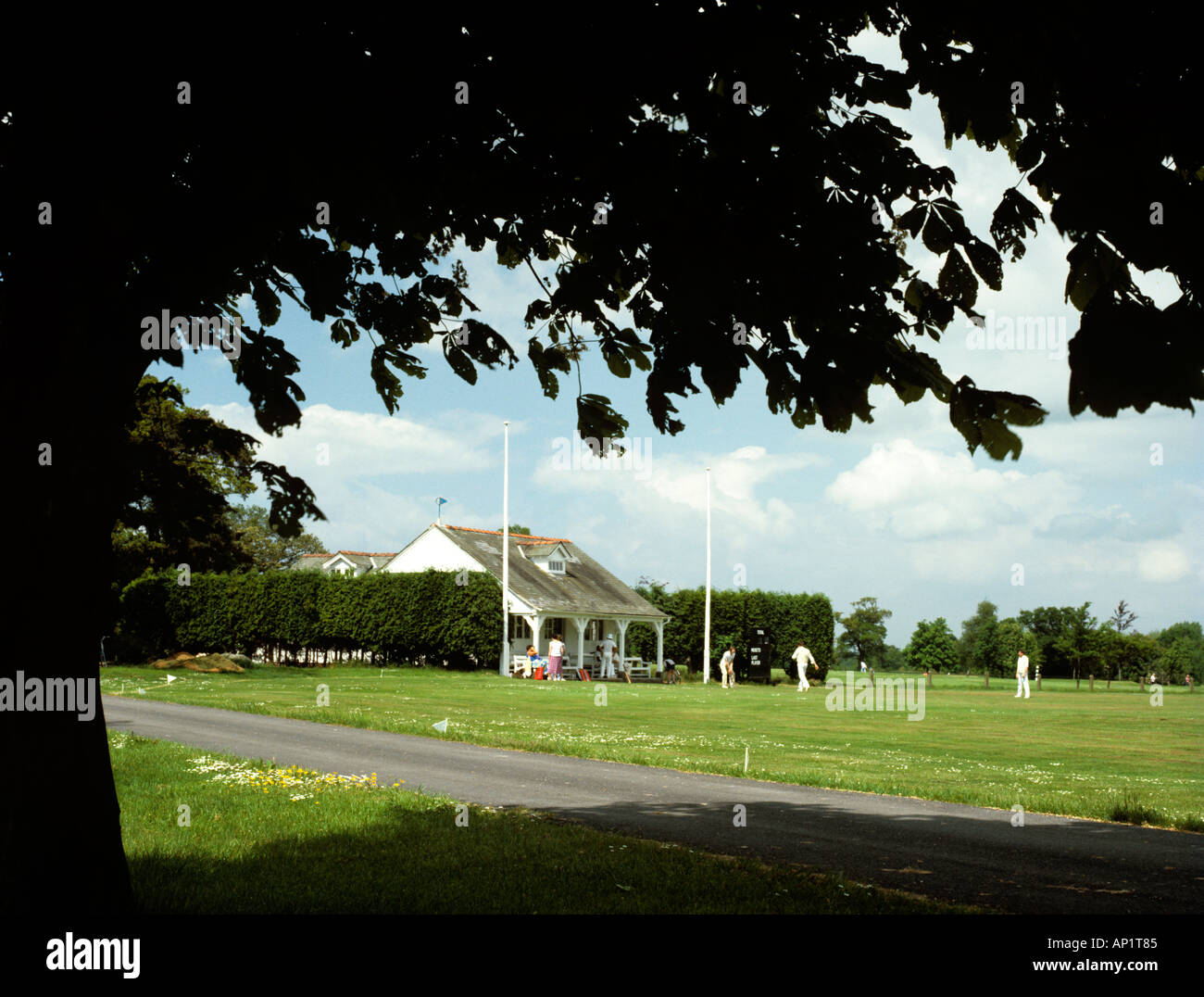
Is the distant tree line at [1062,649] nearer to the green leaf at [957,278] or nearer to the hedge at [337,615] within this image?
the hedge at [337,615]

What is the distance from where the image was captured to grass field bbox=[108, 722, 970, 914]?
221 inches

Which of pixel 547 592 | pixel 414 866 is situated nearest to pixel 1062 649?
pixel 547 592

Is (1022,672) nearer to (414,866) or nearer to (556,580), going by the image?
(556,580)

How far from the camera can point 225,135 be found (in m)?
4.54

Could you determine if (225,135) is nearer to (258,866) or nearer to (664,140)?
(664,140)

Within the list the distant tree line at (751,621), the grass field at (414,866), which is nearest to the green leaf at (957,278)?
the grass field at (414,866)

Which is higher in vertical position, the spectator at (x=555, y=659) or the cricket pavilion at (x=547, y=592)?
the cricket pavilion at (x=547, y=592)

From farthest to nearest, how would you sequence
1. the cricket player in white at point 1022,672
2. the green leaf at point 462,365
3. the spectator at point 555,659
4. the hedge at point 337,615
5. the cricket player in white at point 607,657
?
the cricket player in white at point 607,657
the hedge at point 337,615
the spectator at point 555,659
the cricket player in white at point 1022,672
the green leaf at point 462,365

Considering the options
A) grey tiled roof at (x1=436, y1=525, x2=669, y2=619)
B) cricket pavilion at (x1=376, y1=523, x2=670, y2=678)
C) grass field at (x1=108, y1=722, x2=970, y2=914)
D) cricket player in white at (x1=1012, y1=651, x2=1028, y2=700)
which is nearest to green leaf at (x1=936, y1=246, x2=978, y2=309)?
grass field at (x1=108, y1=722, x2=970, y2=914)

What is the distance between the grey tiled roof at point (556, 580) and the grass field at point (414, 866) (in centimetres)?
3567

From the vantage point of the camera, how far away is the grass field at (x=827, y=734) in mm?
11086
